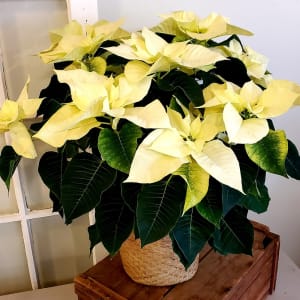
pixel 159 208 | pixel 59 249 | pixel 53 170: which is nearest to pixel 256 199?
pixel 159 208

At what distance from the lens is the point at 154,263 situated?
814 mm

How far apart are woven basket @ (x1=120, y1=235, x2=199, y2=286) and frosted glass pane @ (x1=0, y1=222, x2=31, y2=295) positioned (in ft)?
1.35

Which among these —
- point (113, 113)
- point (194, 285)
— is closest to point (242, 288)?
point (194, 285)

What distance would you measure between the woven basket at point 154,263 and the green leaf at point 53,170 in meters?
0.18

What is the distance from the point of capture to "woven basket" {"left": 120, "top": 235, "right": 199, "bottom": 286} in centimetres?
80

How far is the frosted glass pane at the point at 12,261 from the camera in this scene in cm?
115

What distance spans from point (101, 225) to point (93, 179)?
0.26 ft

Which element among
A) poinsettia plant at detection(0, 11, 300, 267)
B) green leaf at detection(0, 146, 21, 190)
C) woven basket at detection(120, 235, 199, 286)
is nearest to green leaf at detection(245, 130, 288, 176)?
poinsettia plant at detection(0, 11, 300, 267)

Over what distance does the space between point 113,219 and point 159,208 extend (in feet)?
0.30

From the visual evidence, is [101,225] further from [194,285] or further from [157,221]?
[194,285]

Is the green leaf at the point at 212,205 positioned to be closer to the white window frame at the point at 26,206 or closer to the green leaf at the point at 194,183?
the green leaf at the point at 194,183

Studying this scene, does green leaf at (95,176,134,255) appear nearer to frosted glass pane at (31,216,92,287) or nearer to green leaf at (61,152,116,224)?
green leaf at (61,152,116,224)

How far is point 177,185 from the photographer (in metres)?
0.64

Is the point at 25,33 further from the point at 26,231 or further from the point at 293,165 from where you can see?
the point at 293,165
